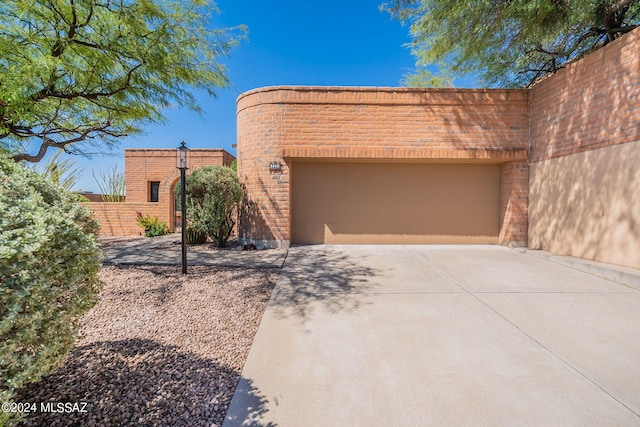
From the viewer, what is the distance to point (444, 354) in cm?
241

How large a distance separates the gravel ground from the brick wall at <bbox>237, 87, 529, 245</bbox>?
11.6 ft

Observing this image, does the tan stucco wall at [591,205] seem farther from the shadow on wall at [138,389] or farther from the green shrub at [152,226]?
the green shrub at [152,226]

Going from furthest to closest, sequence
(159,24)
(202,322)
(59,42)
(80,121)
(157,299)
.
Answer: (80,121), (159,24), (59,42), (157,299), (202,322)

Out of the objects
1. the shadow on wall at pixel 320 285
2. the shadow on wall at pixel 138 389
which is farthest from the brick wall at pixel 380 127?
the shadow on wall at pixel 138 389

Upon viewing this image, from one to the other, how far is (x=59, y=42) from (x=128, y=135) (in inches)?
135

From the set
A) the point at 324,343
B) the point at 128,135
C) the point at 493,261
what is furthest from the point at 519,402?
the point at 128,135

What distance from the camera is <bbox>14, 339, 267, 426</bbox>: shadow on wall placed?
5.59 ft

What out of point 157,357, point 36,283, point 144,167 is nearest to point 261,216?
point 157,357

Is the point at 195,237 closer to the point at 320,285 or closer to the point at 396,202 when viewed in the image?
the point at 320,285

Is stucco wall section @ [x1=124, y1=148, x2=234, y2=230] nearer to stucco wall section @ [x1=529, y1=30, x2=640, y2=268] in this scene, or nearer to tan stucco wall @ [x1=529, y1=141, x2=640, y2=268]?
stucco wall section @ [x1=529, y1=30, x2=640, y2=268]

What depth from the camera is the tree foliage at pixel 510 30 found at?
19.5ft

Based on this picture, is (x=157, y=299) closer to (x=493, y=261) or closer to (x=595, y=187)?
(x=493, y=261)

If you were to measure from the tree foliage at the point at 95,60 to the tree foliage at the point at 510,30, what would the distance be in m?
5.21

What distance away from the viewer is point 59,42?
5125 mm
